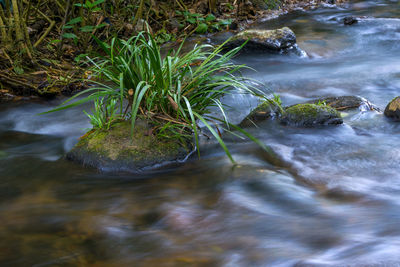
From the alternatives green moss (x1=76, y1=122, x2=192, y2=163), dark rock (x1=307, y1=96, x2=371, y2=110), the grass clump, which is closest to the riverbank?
the grass clump

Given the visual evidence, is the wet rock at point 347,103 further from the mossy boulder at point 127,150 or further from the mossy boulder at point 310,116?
the mossy boulder at point 127,150

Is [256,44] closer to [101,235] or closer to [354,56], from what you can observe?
[354,56]

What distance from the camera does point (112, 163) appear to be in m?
3.12

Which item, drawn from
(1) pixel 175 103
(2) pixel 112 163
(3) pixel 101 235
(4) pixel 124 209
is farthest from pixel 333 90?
(3) pixel 101 235

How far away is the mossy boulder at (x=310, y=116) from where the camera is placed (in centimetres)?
381

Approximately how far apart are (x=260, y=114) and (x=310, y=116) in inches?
17.7

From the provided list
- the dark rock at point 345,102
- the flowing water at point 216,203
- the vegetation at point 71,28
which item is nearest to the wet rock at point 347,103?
the dark rock at point 345,102

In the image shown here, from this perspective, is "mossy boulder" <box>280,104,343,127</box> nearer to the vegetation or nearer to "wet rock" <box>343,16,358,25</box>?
the vegetation

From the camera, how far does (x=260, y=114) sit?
4.02 meters

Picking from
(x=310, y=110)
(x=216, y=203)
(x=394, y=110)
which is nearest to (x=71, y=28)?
(x=310, y=110)

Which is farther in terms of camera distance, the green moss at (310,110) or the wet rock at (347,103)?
the wet rock at (347,103)

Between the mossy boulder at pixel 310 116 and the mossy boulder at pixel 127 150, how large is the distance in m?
1.06

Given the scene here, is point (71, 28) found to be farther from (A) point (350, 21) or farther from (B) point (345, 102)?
(A) point (350, 21)

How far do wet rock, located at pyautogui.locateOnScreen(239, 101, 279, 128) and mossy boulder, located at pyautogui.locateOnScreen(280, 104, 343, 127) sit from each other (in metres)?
0.13
